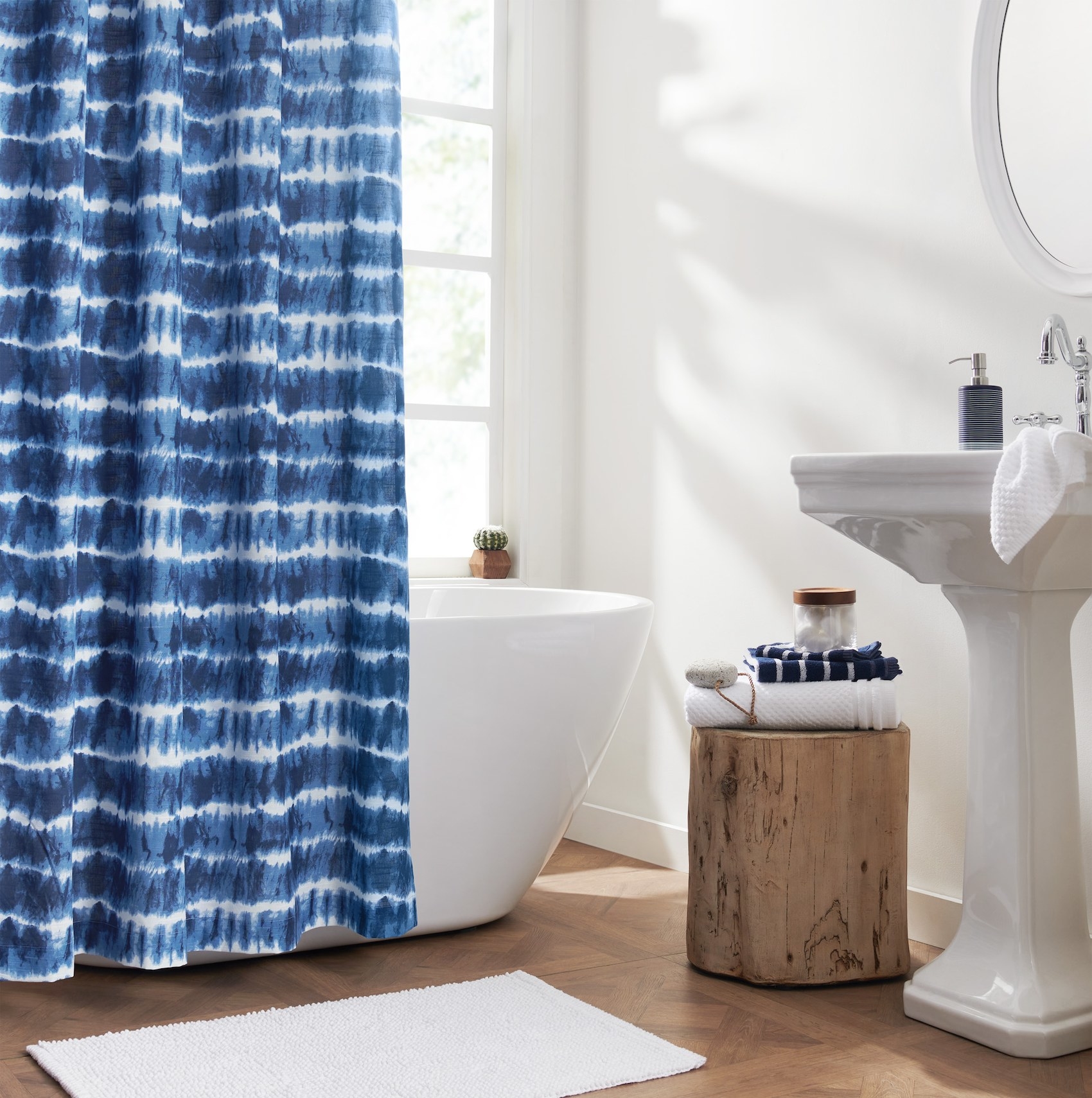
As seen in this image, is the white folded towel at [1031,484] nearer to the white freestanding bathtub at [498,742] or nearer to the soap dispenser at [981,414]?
the soap dispenser at [981,414]

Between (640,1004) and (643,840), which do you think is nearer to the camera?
(640,1004)

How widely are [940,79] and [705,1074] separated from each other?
6.11ft

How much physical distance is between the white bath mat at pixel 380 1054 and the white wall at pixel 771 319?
2.88ft

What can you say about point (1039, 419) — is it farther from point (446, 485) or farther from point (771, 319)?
point (446, 485)

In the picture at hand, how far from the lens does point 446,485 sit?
11.7 ft

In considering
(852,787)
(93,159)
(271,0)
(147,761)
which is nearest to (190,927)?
(147,761)

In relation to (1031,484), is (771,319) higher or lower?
higher

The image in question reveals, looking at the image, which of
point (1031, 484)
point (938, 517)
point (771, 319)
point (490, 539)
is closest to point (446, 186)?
point (490, 539)

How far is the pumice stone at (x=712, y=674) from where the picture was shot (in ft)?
7.42

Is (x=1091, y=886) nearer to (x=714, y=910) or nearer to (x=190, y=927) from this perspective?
(x=714, y=910)

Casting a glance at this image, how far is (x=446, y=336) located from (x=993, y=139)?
1.61 meters

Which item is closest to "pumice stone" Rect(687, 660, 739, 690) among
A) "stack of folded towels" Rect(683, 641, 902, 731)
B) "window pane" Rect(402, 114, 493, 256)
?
"stack of folded towels" Rect(683, 641, 902, 731)

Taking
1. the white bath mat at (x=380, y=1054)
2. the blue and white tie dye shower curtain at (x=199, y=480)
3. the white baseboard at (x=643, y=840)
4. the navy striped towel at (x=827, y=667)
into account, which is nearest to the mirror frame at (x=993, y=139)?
the navy striped towel at (x=827, y=667)

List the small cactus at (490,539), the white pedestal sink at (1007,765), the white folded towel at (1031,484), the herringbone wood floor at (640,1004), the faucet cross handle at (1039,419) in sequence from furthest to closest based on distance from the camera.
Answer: the small cactus at (490,539), the faucet cross handle at (1039,419), the white pedestal sink at (1007,765), the herringbone wood floor at (640,1004), the white folded towel at (1031,484)
